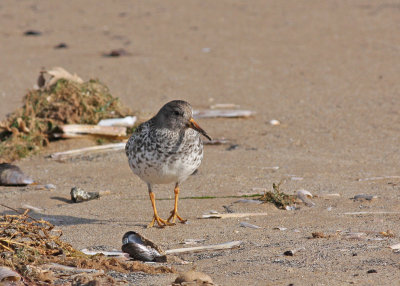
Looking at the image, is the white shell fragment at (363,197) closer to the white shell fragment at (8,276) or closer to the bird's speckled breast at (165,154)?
the bird's speckled breast at (165,154)

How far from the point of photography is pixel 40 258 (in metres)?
5.04

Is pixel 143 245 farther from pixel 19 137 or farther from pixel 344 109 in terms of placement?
pixel 344 109

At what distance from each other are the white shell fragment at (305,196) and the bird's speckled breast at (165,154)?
123 cm

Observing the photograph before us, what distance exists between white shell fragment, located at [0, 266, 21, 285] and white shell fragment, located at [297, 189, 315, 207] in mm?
3448

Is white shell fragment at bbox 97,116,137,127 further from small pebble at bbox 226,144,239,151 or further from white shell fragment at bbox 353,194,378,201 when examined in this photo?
white shell fragment at bbox 353,194,378,201

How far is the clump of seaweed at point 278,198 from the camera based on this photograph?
279 inches

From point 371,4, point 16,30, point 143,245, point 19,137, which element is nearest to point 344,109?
point 19,137

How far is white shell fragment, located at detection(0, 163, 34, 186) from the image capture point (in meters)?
8.30

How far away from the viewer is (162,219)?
23.1ft

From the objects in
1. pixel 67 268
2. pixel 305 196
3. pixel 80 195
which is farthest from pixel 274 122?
pixel 67 268

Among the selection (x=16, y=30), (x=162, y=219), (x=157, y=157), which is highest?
(x=16, y=30)

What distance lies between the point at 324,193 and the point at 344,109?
4135mm

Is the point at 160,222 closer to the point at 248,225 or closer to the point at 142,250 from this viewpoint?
the point at 248,225

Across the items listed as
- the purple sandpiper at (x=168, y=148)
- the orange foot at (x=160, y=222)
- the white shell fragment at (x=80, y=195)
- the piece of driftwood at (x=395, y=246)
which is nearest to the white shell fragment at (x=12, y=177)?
the white shell fragment at (x=80, y=195)
